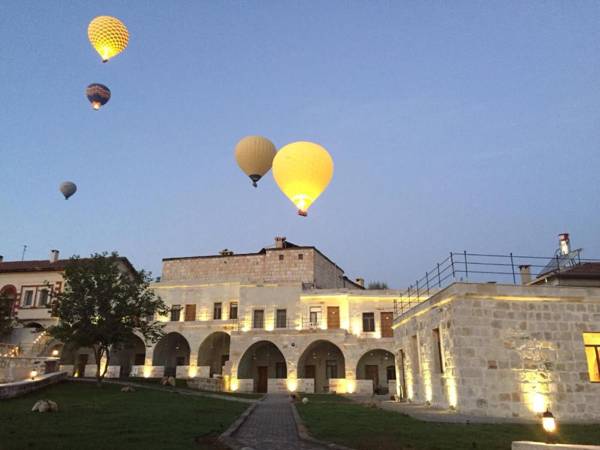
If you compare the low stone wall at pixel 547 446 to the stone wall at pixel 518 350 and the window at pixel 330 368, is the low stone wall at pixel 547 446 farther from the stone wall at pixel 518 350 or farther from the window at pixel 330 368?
the window at pixel 330 368

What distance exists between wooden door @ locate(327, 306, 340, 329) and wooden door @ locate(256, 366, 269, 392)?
6.24m

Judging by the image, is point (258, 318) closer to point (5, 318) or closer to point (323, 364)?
point (323, 364)

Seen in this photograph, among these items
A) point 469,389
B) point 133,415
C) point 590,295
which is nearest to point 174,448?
point 133,415

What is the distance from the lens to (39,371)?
2573 cm

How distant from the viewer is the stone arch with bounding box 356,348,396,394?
34625 mm

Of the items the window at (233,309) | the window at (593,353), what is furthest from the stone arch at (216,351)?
the window at (593,353)

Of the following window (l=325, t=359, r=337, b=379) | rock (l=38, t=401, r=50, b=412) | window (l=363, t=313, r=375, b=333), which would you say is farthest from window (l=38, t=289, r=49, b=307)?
rock (l=38, t=401, r=50, b=412)

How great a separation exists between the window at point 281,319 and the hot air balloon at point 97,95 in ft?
62.2

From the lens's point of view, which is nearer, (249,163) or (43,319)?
(249,163)

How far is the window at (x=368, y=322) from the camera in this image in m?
34.8

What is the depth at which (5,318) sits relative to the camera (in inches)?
1458

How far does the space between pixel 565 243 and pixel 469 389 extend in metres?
17.5

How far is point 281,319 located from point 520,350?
23437 millimetres

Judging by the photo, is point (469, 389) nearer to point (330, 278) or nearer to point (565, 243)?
point (565, 243)
